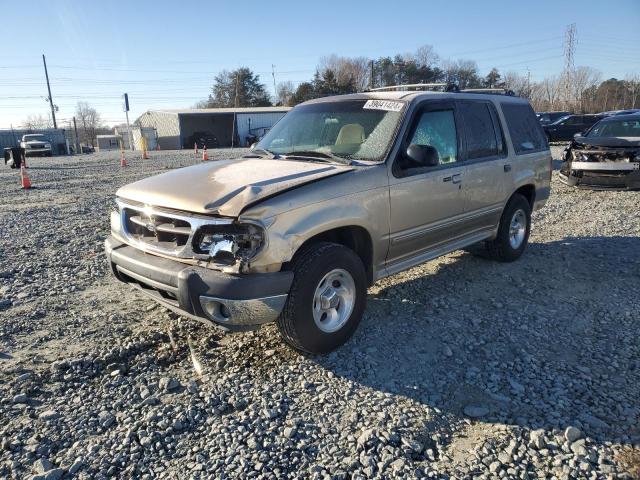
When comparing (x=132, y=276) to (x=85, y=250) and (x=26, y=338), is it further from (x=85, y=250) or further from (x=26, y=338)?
(x=85, y=250)

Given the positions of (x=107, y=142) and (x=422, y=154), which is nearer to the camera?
(x=422, y=154)

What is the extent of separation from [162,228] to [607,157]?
33.6ft

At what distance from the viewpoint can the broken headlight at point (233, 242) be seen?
3.11 meters

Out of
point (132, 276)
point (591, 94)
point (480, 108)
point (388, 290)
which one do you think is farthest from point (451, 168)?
point (591, 94)

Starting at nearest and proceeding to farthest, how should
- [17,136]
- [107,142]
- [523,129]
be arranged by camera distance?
[523,129]
[17,136]
[107,142]

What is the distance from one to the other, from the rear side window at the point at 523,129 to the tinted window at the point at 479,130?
44 centimetres

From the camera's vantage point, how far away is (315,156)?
420 cm

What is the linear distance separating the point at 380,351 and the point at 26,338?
2.95m

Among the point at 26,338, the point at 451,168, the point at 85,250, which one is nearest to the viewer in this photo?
the point at 26,338

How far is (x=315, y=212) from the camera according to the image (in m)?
3.40

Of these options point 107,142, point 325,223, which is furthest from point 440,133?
point 107,142

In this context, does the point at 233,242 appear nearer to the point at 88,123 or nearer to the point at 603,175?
the point at 603,175

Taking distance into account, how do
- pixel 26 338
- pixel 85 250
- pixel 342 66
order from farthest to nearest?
pixel 342 66 < pixel 85 250 < pixel 26 338

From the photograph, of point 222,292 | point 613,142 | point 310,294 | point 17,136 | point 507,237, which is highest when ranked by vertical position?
point 17,136
